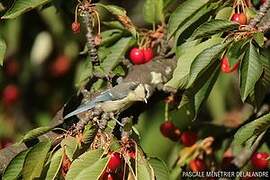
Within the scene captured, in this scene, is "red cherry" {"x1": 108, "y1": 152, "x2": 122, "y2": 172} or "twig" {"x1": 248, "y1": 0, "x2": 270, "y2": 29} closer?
"red cherry" {"x1": 108, "y1": 152, "x2": 122, "y2": 172}

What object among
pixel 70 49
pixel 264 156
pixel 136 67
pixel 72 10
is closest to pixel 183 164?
pixel 264 156

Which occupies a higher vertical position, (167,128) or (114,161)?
(114,161)

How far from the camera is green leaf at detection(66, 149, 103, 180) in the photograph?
121 cm

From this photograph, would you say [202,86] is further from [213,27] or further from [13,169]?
[13,169]

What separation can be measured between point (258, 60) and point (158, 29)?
1.71 ft

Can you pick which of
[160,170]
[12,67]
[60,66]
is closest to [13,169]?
[160,170]

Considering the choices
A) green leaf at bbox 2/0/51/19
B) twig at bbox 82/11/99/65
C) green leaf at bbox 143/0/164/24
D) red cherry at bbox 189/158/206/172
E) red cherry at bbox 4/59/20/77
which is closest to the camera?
green leaf at bbox 2/0/51/19

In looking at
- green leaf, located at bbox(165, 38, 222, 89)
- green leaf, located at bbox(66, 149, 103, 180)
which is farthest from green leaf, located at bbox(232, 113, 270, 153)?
green leaf, located at bbox(66, 149, 103, 180)

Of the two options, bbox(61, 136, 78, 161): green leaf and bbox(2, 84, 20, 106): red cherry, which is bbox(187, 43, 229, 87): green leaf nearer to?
bbox(61, 136, 78, 161): green leaf

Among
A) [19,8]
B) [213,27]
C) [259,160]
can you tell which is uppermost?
[19,8]

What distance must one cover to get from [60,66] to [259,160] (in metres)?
1.68

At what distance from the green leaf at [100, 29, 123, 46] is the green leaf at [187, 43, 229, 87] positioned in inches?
18.5

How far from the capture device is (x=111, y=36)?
171cm

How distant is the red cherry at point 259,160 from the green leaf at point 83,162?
0.65m
